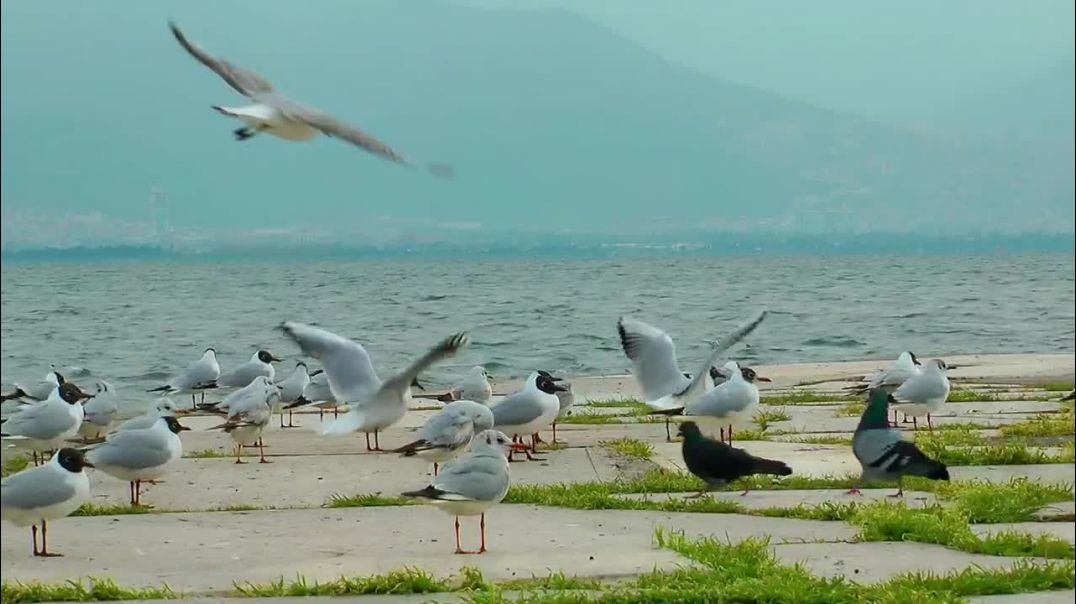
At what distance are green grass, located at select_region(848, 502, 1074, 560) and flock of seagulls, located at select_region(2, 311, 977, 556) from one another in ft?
0.75

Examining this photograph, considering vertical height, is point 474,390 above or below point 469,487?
below

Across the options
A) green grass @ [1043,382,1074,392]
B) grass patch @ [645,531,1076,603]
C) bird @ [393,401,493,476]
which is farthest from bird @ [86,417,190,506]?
green grass @ [1043,382,1074,392]

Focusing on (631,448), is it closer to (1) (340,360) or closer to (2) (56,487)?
(2) (56,487)

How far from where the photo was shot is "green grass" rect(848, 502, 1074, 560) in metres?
6.06

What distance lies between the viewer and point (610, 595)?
17.5 ft

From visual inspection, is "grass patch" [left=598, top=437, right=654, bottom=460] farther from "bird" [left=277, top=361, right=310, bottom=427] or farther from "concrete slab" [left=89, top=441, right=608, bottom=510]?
"bird" [left=277, top=361, right=310, bottom=427]

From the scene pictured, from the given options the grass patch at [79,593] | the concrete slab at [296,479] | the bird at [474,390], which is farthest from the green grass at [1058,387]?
the grass patch at [79,593]

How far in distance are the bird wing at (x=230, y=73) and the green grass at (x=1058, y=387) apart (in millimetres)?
14138

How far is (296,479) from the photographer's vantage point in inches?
377

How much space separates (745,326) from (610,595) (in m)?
1.66

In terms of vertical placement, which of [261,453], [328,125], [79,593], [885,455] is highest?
[328,125]

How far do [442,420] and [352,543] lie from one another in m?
2.01

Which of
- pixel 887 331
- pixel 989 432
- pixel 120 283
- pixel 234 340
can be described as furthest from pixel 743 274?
pixel 989 432

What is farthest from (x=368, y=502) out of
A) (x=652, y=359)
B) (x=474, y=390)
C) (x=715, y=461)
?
(x=474, y=390)
